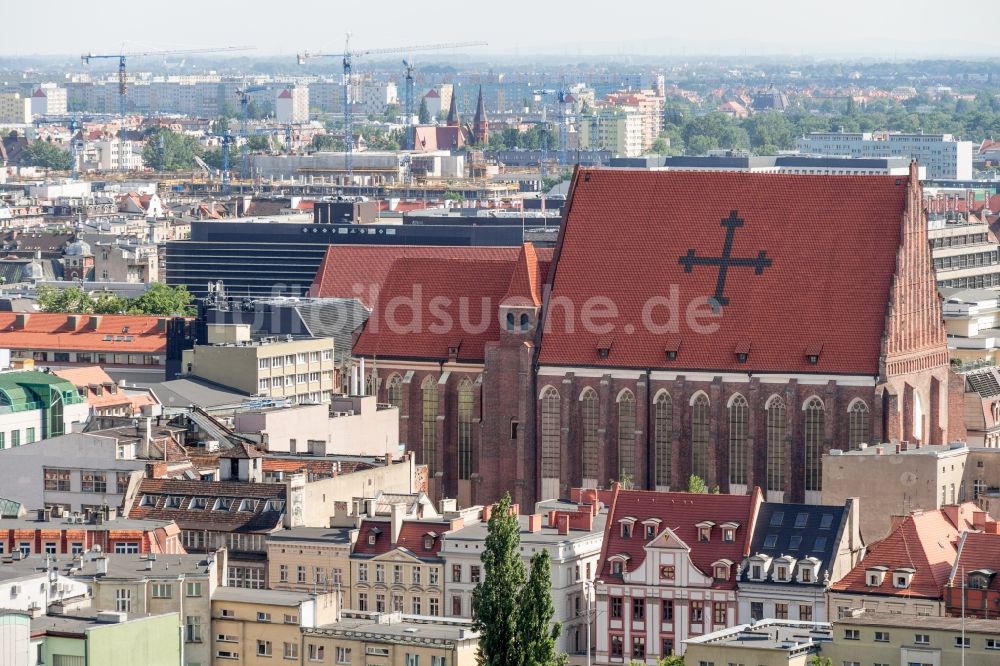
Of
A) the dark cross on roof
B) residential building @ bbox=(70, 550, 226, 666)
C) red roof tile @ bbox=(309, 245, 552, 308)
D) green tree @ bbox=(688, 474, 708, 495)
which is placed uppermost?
the dark cross on roof

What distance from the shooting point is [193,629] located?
98.0m

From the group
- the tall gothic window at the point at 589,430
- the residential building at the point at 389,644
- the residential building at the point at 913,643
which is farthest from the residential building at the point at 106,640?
the tall gothic window at the point at 589,430

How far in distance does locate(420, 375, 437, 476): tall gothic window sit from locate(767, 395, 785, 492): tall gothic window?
16.0 meters

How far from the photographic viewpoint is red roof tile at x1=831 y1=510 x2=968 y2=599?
356ft

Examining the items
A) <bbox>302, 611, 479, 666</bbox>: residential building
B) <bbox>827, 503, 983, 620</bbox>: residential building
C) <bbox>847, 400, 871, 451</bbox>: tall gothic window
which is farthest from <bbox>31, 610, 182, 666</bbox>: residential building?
<bbox>847, 400, 871, 451</bbox>: tall gothic window

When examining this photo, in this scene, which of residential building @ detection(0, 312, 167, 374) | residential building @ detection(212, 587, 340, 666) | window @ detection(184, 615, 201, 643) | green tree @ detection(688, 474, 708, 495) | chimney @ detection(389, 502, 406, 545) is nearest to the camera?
residential building @ detection(212, 587, 340, 666)

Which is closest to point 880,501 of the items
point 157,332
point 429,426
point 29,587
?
point 429,426

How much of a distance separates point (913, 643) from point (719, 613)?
1863 centimetres

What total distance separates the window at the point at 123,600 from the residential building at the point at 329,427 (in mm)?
36486

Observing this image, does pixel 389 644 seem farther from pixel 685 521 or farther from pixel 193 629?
pixel 685 521

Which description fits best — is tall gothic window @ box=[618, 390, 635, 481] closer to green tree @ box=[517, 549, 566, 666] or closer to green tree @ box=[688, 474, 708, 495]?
green tree @ box=[688, 474, 708, 495]

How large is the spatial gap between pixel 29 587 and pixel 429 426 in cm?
5546

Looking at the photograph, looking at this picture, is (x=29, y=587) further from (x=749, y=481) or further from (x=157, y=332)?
(x=157, y=332)

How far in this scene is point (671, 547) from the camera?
374ft
